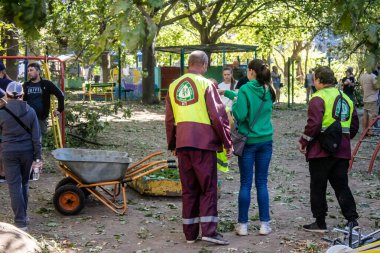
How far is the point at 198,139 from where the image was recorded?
21.5 feet

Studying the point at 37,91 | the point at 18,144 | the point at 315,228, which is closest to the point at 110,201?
the point at 18,144

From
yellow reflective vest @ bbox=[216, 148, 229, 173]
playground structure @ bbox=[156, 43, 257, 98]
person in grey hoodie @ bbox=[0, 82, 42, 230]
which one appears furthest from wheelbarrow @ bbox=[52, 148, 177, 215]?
playground structure @ bbox=[156, 43, 257, 98]

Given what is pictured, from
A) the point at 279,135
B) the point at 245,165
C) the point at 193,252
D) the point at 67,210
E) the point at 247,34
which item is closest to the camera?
the point at 193,252

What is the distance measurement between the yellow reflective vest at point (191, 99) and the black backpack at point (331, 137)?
1270 millimetres

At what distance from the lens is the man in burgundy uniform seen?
658 cm

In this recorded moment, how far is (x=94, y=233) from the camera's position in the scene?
7.35 m

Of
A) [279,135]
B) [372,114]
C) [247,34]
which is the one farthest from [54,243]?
[247,34]

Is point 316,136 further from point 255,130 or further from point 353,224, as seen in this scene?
point 353,224

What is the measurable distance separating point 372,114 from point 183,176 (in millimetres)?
9535

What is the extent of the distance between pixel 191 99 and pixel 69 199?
2.44 meters

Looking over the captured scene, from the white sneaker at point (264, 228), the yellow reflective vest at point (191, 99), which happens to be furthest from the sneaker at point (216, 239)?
the yellow reflective vest at point (191, 99)

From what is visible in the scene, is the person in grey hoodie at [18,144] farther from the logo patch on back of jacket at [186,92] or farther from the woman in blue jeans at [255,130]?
the woman in blue jeans at [255,130]

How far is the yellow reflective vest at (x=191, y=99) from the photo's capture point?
6590 mm

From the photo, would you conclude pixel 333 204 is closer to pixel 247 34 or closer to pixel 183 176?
pixel 183 176
